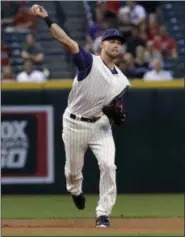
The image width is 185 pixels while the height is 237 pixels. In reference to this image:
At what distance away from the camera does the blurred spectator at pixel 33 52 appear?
13.2 metres

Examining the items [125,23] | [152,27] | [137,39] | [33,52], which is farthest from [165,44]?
[33,52]

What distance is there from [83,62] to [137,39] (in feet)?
18.1

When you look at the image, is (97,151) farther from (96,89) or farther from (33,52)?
(33,52)

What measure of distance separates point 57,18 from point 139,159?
271cm

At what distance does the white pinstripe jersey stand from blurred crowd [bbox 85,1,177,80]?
427 centimetres

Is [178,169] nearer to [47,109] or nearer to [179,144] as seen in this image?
[179,144]

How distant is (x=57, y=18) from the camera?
43.7 feet

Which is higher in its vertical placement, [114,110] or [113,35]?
[113,35]

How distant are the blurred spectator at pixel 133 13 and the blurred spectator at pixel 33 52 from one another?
152cm

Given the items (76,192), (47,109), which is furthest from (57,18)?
(76,192)

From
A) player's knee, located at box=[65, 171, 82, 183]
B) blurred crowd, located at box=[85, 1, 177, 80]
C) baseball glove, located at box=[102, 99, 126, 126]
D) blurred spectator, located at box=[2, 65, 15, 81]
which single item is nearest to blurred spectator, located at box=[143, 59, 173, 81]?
blurred crowd, located at box=[85, 1, 177, 80]

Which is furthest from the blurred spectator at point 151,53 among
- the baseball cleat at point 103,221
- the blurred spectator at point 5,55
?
the baseball cleat at point 103,221

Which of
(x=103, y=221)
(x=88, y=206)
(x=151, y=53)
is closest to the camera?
(x=103, y=221)

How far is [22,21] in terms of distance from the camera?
13.9m
